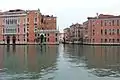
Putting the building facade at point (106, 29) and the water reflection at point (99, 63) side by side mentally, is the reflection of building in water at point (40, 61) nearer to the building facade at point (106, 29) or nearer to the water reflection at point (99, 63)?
the water reflection at point (99, 63)

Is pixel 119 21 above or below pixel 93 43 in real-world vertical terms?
above

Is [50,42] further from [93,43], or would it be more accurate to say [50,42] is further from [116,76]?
[116,76]

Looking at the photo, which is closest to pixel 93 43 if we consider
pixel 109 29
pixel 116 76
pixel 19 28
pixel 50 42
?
pixel 109 29

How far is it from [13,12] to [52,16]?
565 inches

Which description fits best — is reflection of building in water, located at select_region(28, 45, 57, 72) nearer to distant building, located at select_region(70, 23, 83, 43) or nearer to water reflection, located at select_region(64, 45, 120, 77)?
water reflection, located at select_region(64, 45, 120, 77)

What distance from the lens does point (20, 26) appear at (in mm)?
75188

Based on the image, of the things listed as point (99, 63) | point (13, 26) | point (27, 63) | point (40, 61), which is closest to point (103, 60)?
point (99, 63)

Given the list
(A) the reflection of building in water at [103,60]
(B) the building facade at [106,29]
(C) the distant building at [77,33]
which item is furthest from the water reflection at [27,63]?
(C) the distant building at [77,33]

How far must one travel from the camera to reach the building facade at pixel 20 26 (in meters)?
74.1

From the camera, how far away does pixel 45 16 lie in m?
85.1

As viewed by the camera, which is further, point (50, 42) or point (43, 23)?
point (43, 23)

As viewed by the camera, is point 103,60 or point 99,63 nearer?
point 99,63

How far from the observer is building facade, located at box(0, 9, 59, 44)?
243 ft

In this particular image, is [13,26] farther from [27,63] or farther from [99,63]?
[99,63]
